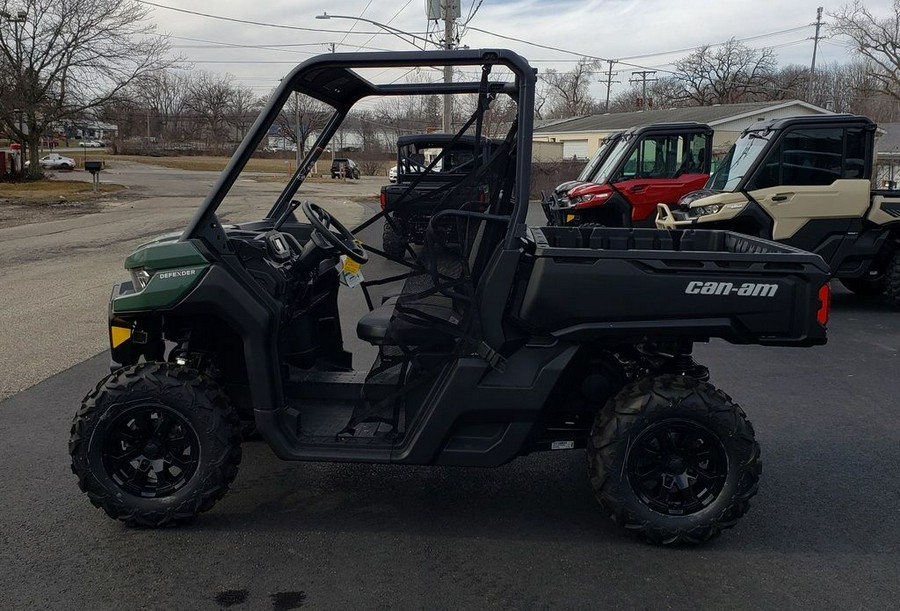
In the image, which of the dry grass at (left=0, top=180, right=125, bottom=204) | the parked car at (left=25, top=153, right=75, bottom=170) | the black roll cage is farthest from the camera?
the parked car at (left=25, top=153, right=75, bottom=170)

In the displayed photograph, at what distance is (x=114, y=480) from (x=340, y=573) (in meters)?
1.20

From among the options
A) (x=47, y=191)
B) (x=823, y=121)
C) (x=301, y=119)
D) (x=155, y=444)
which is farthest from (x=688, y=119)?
(x=155, y=444)

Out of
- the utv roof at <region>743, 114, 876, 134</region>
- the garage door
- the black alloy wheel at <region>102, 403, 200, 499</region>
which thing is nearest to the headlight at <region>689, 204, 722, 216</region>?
the utv roof at <region>743, 114, 876, 134</region>

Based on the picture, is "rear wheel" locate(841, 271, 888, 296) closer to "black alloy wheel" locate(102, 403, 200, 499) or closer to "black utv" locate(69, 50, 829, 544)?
"black utv" locate(69, 50, 829, 544)

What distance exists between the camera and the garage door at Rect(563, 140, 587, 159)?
50.1 m

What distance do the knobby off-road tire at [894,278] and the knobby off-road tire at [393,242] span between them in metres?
7.59

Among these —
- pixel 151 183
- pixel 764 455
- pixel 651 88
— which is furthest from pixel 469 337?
pixel 651 88

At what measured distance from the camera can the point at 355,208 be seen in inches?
967

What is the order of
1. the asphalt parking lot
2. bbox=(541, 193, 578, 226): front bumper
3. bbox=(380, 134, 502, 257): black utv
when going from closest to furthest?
1. the asphalt parking lot
2. bbox=(380, 134, 502, 257): black utv
3. bbox=(541, 193, 578, 226): front bumper

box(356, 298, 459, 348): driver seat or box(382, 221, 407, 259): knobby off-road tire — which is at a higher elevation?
box(382, 221, 407, 259): knobby off-road tire

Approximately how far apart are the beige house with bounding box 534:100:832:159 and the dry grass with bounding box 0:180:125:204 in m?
19.7

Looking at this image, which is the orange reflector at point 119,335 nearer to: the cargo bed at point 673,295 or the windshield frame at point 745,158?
A: the cargo bed at point 673,295

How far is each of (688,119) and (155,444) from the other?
37.7 m

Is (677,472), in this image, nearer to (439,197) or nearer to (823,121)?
(439,197)
